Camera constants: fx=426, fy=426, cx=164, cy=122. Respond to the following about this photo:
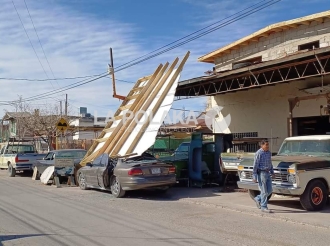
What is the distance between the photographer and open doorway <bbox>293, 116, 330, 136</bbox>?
754 inches

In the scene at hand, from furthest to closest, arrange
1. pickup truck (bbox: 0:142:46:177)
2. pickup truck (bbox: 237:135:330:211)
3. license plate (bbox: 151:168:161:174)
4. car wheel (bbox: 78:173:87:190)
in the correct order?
pickup truck (bbox: 0:142:46:177) < car wheel (bbox: 78:173:87:190) < license plate (bbox: 151:168:161:174) < pickup truck (bbox: 237:135:330:211)

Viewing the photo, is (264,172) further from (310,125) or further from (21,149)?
(21,149)

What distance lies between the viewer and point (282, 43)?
20938mm

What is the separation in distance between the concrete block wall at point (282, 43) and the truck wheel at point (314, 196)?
994 cm

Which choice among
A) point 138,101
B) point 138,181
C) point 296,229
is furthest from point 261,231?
point 138,101

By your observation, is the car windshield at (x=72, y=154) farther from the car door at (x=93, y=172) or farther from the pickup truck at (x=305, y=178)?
the pickup truck at (x=305, y=178)

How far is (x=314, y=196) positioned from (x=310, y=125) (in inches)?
378

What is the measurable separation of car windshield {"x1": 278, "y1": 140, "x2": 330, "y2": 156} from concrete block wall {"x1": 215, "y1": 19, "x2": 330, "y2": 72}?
7933 mm

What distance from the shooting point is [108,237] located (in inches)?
311

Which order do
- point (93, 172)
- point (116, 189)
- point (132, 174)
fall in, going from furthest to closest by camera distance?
point (93, 172) < point (116, 189) < point (132, 174)

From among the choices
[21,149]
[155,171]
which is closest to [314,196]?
[155,171]

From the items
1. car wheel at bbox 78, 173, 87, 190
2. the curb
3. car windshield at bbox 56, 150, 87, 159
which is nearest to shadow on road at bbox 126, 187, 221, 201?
the curb

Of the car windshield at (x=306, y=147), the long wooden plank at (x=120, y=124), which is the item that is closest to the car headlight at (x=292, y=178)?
the car windshield at (x=306, y=147)

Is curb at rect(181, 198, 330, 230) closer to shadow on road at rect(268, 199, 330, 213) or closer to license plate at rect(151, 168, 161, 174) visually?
shadow on road at rect(268, 199, 330, 213)
